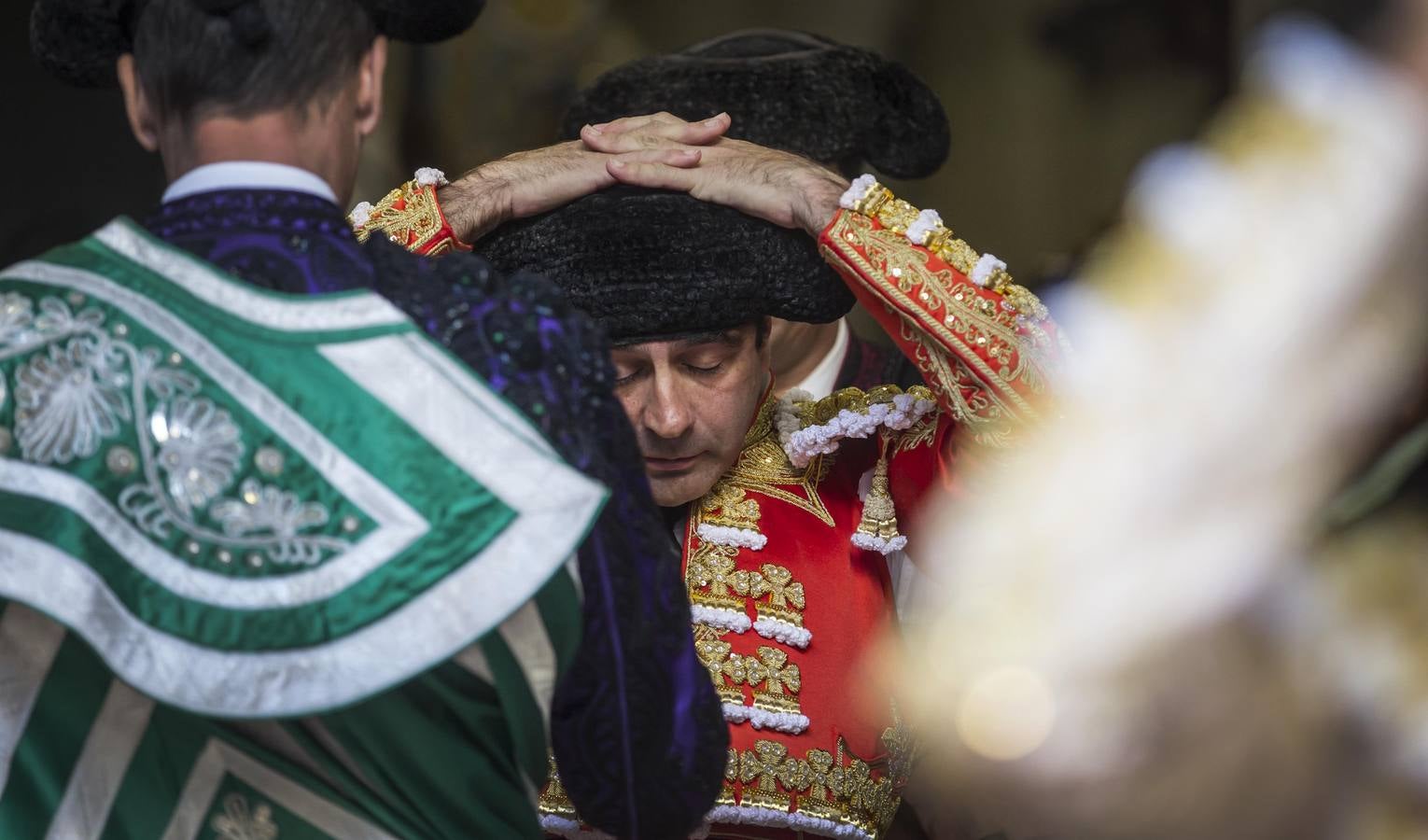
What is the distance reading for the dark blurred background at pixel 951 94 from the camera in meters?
3.46

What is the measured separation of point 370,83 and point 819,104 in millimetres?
1366

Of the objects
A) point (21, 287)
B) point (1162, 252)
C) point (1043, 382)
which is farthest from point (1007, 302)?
point (1162, 252)

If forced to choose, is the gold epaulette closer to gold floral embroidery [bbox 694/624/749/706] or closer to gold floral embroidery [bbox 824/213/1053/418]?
gold floral embroidery [bbox 824/213/1053/418]

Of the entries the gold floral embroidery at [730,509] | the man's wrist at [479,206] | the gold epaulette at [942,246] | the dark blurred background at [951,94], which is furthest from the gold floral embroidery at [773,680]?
the dark blurred background at [951,94]

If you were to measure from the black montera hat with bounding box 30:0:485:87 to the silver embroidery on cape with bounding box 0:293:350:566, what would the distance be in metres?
0.27

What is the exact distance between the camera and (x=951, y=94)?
4.02 metres

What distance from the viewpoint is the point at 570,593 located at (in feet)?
4.17

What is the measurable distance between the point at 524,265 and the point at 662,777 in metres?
0.82

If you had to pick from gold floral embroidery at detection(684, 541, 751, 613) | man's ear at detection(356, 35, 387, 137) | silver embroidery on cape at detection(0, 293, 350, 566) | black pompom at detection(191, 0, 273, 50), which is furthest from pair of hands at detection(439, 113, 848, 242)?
silver embroidery on cape at detection(0, 293, 350, 566)

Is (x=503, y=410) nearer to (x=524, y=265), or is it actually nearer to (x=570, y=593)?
(x=570, y=593)

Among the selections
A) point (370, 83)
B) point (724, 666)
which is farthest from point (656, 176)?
point (370, 83)

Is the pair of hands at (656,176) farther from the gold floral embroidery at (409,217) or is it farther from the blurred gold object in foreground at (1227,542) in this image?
the blurred gold object in foreground at (1227,542)

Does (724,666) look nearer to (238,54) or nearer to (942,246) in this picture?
(942,246)

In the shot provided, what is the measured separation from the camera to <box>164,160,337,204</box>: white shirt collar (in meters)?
1.26
